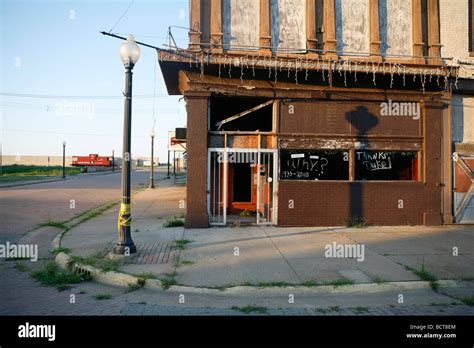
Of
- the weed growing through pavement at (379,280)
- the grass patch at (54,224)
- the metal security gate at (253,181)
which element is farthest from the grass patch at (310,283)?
the grass patch at (54,224)

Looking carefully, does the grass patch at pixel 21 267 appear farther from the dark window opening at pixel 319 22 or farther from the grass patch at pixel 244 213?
the dark window opening at pixel 319 22

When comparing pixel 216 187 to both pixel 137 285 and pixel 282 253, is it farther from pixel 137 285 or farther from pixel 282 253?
pixel 137 285

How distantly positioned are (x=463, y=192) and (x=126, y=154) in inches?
398

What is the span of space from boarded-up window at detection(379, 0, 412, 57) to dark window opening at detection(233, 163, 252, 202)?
5781mm

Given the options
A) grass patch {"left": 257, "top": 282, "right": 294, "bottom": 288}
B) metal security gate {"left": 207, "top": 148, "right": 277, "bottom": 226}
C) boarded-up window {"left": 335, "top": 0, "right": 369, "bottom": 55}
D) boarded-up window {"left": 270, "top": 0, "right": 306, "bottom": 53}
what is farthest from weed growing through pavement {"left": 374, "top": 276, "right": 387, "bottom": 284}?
boarded-up window {"left": 335, "top": 0, "right": 369, "bottom": 55}

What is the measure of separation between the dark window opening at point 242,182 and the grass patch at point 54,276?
6.75 metres

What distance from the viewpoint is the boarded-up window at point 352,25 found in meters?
10.8

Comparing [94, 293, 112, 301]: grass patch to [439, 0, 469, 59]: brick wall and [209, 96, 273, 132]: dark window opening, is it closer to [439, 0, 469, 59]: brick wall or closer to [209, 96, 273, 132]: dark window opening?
[209, 96, 273, 132]: dark window opening

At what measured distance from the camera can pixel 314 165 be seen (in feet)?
35.0

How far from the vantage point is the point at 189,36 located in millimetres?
10188

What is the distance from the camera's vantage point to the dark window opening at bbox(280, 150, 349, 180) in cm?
1058

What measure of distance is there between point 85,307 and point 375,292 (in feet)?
14.5
